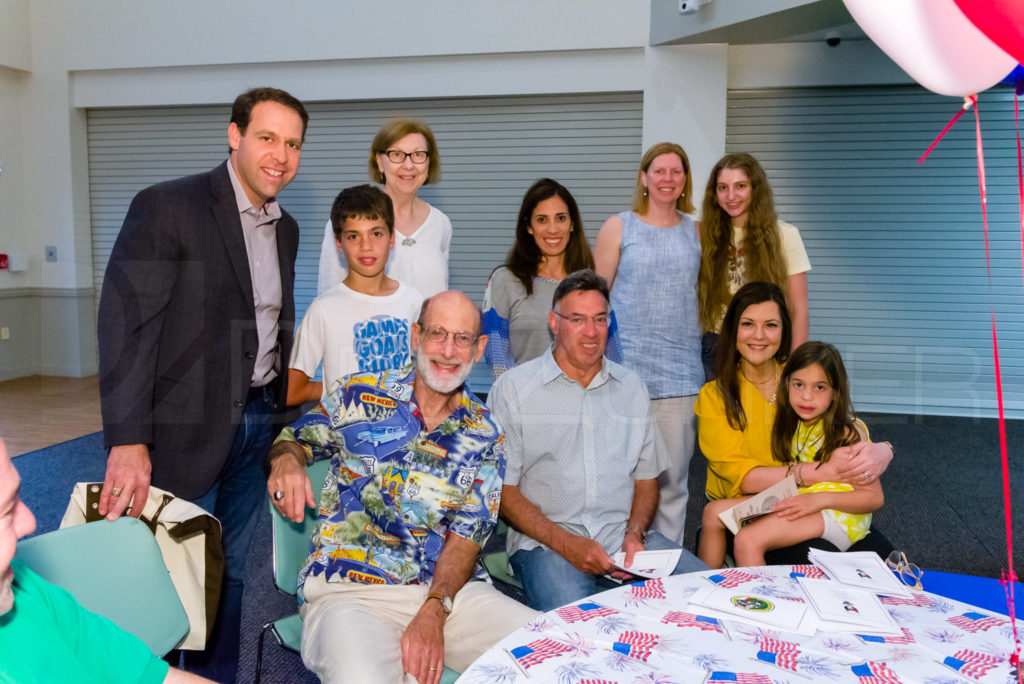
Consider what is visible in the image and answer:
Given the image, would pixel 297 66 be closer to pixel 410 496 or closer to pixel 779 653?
pixel 410 496

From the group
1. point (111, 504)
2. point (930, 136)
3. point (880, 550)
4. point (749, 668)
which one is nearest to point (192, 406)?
point (111, 504)

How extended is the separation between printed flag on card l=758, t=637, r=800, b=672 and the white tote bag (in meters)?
1.19

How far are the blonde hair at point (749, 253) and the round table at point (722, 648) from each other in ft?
5.23

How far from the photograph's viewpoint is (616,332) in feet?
9.50

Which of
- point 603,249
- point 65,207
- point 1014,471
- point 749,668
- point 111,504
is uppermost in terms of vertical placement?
point 65,207

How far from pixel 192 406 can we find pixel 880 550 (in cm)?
205

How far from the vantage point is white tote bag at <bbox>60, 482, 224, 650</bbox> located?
1757 millimetres

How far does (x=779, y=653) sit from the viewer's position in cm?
137

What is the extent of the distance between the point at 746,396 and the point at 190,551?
1.74m

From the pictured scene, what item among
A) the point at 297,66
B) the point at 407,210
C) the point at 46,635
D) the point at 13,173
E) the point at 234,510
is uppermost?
the point at 297,66

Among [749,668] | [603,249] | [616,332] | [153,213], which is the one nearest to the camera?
[749,668]

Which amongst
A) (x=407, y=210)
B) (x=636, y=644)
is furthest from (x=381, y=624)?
(x=407, y=210)

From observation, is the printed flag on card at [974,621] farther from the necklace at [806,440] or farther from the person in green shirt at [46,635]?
the person in green shirt at [46,635]

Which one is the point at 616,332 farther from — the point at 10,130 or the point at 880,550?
the point at 10,130
